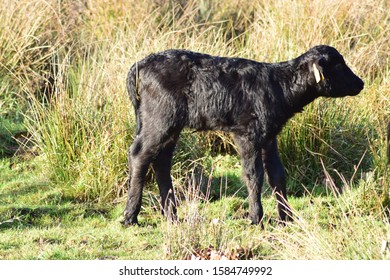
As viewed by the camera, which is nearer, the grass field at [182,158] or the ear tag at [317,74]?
the grass field at [182,158]

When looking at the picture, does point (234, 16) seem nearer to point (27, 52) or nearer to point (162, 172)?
point (27, 52)

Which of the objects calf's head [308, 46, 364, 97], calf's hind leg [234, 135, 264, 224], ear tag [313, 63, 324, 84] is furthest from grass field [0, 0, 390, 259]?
ear tag [313, 63, 324, 84]

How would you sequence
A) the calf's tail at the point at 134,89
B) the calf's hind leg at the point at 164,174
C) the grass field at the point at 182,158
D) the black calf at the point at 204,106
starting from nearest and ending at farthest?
the grass field at the point at 182,158, the black calf at the point at 204,106, the calf's tail at the point at 134,89, the calf's hind leg at the point at 164,174

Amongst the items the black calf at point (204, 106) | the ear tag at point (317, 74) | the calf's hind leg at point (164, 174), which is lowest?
the calf's hind leg at point (164, 174)

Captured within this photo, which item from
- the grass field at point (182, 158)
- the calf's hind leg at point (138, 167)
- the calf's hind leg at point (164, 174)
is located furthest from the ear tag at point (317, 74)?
the calf's hind leg at point (138, 167)

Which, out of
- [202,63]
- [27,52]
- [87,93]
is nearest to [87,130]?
[87,93]

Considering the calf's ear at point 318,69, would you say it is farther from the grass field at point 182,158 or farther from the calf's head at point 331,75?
the grass field at point 182,158

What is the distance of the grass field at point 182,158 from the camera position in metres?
6.36

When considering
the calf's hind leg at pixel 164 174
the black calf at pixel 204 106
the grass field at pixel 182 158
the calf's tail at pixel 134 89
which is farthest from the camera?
the calf's hind leg at pixel 164 174

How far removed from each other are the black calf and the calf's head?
0.03 ft

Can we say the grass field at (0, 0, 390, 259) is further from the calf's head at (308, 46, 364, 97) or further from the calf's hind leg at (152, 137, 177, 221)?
the calf's head at (308, 46, 364, 97)

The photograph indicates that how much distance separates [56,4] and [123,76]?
341 centimetres

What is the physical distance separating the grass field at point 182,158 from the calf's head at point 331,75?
2.44 ft

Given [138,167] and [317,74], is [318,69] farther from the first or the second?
[138,167]
